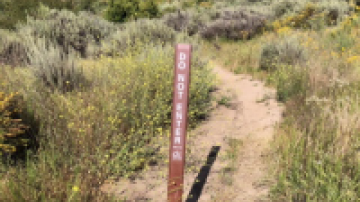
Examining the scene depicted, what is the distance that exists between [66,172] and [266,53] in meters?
6.98

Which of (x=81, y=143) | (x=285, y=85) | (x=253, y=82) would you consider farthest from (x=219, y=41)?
(x=81, y=143)

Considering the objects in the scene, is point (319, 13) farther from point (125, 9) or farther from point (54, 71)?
point (125, 9)

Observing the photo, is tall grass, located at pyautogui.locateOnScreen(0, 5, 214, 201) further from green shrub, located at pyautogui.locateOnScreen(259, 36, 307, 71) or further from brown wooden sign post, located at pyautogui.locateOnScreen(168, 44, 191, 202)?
green shrub, located at pyautogui.locateOnScreen(259, 36, 307, 71)

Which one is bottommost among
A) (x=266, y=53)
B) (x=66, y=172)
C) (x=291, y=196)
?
(x=291, y=196)

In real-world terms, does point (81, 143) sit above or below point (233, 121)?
above

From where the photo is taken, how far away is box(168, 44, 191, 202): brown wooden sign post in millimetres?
2619

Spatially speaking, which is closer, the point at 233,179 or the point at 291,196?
the point at 291,196

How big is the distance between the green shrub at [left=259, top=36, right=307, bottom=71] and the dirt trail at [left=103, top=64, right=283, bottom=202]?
1618 millimetres

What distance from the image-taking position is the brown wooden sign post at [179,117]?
2.62 meters

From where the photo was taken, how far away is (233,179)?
3.42 metres

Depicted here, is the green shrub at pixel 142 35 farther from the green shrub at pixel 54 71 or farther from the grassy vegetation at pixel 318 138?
the grassy vegetation at pixel 318 138

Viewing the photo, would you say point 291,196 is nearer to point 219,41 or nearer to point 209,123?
point 209,123

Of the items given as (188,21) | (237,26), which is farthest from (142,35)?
(188,21)

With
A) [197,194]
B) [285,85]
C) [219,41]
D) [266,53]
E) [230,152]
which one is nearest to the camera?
[197,194]
